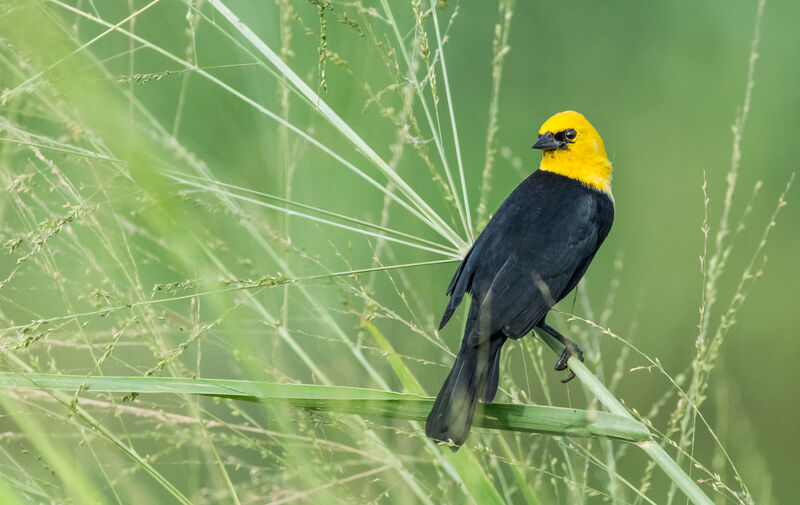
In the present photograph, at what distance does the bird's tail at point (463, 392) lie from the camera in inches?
62.9

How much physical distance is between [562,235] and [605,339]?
6.32ft

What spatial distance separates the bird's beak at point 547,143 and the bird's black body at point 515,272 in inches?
3.3

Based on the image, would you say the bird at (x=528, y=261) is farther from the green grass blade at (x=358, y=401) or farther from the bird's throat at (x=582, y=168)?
the green grass blade at (x=358, y=401)

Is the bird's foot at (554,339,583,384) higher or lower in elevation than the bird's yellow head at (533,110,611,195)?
lower

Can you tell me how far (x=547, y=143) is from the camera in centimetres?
256

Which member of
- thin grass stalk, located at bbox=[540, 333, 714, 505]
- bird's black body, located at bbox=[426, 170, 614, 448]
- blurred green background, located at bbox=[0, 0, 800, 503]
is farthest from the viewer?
blurred green background, located at bbox=[0, 0, 800, 503]

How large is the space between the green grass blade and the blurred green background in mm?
189

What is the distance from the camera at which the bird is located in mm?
1761

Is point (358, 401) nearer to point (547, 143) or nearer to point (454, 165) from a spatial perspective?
point (547, 143)

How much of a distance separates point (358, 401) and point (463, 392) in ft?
1.11

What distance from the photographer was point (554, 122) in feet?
8.46

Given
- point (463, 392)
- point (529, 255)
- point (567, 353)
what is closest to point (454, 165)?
point (529, 255)

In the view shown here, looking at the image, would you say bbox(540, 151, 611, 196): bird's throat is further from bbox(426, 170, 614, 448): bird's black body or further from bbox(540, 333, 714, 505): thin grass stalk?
bbox(540, 333, 714, 505): thin grass stalk

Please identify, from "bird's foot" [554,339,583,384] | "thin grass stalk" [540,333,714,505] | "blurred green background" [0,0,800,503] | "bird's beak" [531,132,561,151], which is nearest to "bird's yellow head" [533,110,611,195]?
"bird's beak" [531,132,561,151]
